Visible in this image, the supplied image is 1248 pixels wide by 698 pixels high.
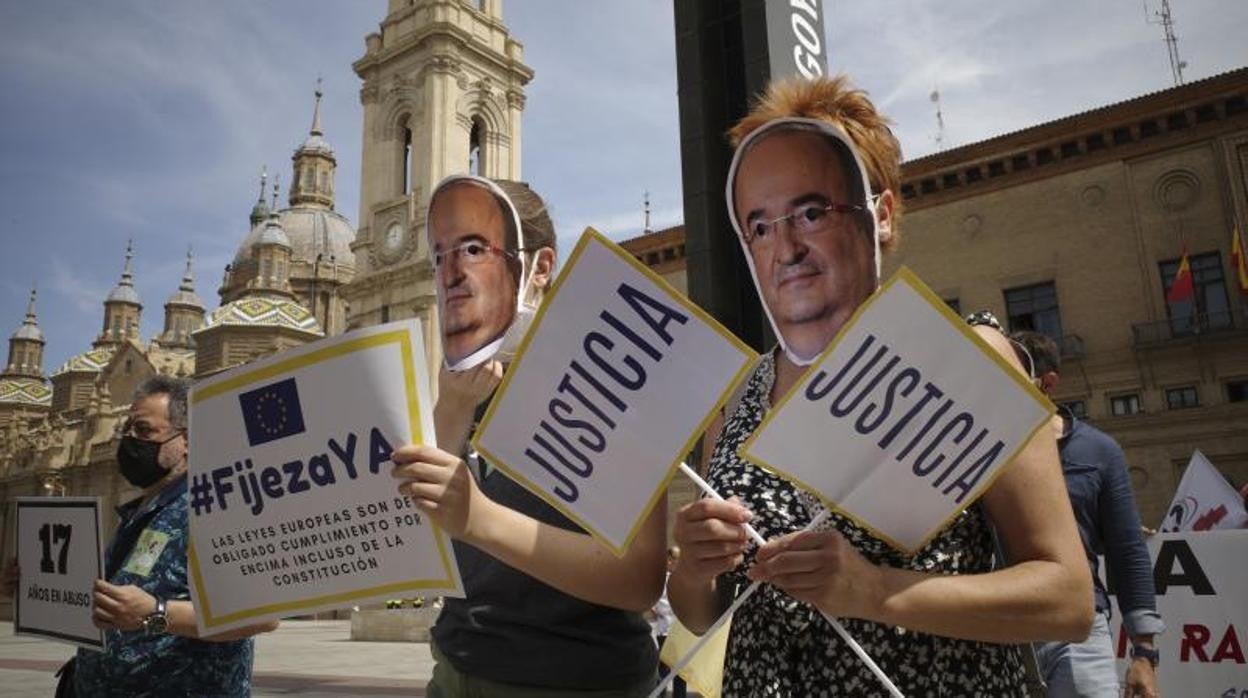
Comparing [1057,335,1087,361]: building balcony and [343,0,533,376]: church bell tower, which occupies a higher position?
[343,0,533,376]: church bell tower

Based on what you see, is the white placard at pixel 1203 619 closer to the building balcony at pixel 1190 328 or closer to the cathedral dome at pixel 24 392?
the building balcony at pixel 1190 328

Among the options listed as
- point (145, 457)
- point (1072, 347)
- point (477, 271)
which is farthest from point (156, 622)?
point (1072, 347)

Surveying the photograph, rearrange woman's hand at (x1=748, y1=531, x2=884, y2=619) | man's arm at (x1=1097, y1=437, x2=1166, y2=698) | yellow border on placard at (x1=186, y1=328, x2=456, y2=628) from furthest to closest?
man's arm at (x1=1097, y1=437, x2=1166, y2=698) → yellow border on placard at (x1=186, y1=328, x2=456, y2=628) → woman's hand at (x1=748, y1=531, x2=884, y2=619)

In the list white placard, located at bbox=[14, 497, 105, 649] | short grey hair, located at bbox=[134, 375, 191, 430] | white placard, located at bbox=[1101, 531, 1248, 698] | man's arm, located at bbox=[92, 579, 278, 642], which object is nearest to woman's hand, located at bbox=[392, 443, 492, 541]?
man's arm, located at bbox=[92, 579, 278, 642]

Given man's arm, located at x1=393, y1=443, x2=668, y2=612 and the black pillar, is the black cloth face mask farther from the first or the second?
the black pillar

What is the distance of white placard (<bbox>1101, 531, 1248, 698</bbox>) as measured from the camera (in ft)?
14.8

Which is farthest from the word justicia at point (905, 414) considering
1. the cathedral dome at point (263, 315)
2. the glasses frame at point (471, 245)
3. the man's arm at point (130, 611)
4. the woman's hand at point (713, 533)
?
the cathedral dome at point (263, 315)

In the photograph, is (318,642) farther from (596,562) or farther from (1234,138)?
(1234,138)

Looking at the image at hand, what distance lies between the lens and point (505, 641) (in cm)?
215

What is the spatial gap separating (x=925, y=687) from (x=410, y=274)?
37.6 meters

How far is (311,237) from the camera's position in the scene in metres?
73.8

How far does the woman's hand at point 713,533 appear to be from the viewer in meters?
1.66

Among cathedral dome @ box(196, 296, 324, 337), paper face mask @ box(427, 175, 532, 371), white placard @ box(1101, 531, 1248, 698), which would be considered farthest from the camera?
cathedral dome @ box(196, 296, 324, 337)

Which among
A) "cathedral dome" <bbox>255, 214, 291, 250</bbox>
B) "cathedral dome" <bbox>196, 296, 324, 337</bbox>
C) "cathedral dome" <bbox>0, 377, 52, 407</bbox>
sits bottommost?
"cathedral dome" <bbox>196, 296, 324, 337</bbox>
